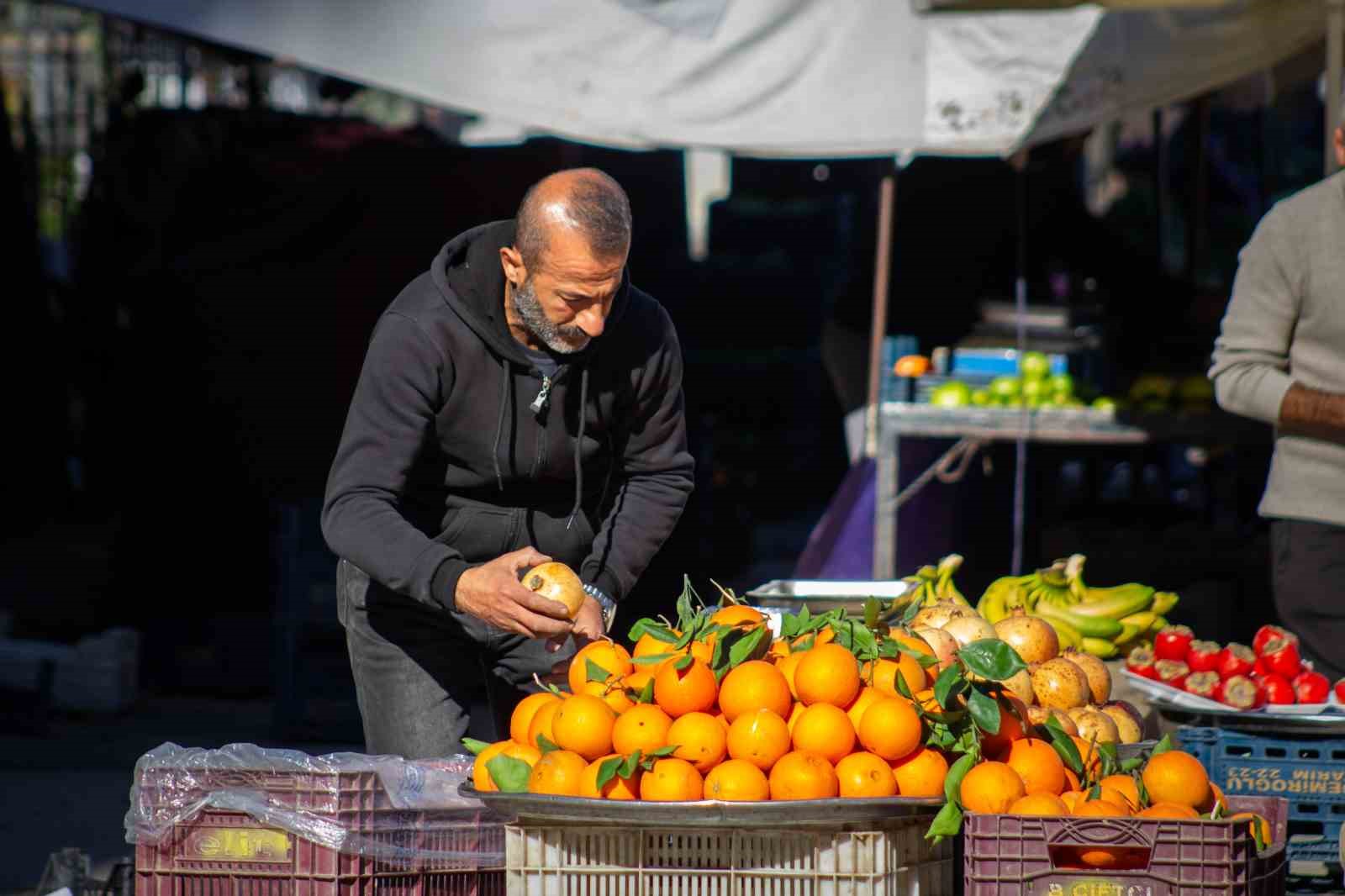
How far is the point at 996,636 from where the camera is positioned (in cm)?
378

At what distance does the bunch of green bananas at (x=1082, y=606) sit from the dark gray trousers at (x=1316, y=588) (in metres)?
0.44

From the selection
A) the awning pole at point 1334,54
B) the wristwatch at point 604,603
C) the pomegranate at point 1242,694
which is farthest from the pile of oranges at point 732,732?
the awning pole at point 1334,54

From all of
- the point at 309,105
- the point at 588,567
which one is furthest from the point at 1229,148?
the point at 588,567

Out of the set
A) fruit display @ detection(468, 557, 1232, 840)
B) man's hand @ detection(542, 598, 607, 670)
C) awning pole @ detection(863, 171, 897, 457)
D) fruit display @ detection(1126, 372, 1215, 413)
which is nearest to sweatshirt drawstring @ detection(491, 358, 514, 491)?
man's hand @ detection(542, 598, 607, 670)

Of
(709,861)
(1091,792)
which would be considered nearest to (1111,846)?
(1091,792)

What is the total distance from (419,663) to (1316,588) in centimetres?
239

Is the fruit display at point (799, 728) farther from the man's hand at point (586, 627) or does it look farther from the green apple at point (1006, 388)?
the green apple at point (1006, 388)

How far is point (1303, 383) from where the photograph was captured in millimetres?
4660

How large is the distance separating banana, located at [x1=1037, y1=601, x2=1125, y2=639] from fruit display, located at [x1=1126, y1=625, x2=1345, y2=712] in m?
0.36

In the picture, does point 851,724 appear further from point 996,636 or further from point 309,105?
point 309,105

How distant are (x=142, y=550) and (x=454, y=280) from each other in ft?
20.4

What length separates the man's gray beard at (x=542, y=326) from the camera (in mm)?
3570

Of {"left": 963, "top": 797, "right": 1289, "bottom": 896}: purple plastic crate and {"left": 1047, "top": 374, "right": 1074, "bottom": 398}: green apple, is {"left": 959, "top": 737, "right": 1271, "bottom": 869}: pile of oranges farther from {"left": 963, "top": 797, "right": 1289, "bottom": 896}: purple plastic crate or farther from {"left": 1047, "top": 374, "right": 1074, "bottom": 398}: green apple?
{"left": 1047, "top": 374, "right": 1074, "bottom": 398}: green apple

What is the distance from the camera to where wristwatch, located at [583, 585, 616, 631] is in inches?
142
